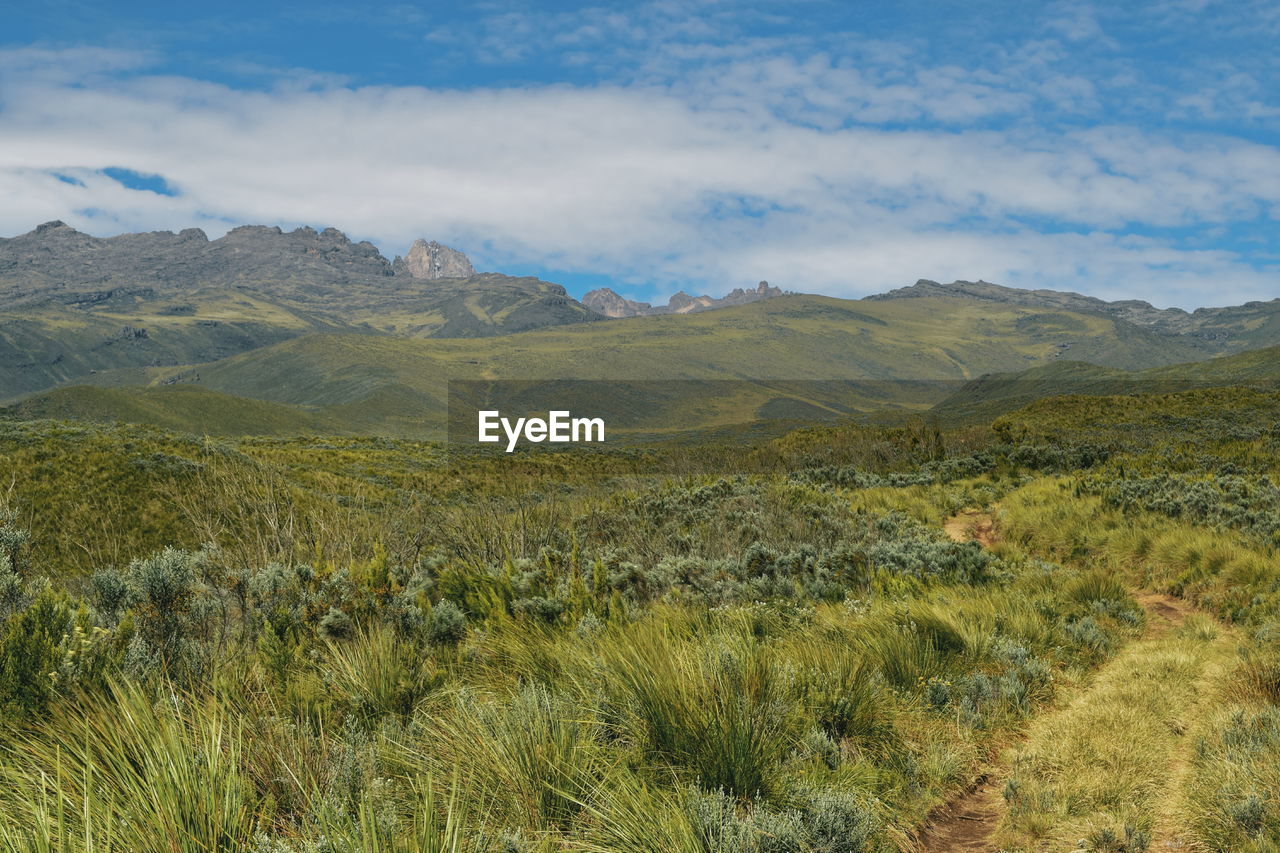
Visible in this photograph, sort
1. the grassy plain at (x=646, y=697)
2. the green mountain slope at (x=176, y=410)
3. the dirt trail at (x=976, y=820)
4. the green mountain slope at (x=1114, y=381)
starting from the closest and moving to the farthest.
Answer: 1. the grassy plain at (x=646, y=697)
2. the dirt trail at (x=976, y=820)
3. the green mountain slope at (x=176, y=410)
4. the green mountain slope at (x=1114, y=381)

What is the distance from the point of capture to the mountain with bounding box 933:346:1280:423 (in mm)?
110812

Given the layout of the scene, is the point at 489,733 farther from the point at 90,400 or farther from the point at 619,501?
the point at 90,400

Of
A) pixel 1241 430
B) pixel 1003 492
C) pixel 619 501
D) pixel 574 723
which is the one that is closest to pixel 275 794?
pixel 574 723

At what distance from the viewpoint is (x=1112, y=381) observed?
458 feet

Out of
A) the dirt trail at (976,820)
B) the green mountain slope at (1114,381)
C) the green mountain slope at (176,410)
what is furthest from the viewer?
the green mountain slope at (1114,381)

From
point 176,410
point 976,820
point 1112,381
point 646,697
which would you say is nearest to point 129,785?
point 646,697

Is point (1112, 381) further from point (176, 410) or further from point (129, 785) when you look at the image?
point (176, 410)

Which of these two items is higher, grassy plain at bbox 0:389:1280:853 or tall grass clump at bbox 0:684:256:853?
tall grass clump at bbox 0:684:256:853

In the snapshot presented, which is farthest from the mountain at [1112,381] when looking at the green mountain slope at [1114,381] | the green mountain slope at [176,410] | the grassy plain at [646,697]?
the green mountain slope at [176,410]

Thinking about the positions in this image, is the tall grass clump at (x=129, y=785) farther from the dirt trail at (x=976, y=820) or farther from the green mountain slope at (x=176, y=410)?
the green mountain slope at (x=176, y=410)

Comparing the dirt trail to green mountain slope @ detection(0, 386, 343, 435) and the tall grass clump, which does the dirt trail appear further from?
green mountain slope @ detection(0, 386, 343, 435)

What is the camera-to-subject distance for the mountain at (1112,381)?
110812 millimetres

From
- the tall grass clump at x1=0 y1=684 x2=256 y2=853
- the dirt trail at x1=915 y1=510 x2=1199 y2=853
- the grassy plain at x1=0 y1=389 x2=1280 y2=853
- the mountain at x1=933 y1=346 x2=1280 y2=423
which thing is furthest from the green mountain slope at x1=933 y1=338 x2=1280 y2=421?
the tall grass clump at x1=0 y1=684 x2=256 y2=853

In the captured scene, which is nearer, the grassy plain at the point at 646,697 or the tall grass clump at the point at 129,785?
the tall grass clump at the point at 129,785
